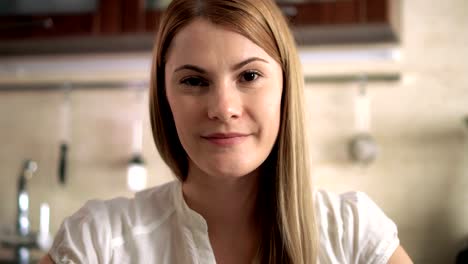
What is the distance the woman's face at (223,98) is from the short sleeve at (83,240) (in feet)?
0.76

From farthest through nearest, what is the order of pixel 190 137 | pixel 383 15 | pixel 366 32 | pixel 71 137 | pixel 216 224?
pixel 71 137 < pixel 366 32 < pixel 383 15 < pixel 216 224 < pixel 190 137

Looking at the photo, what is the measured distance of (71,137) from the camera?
1842 mm

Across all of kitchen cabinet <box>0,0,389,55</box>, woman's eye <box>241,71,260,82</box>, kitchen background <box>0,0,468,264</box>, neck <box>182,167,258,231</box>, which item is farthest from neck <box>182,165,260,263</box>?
kitchen background <box>0,0,468,264</box>

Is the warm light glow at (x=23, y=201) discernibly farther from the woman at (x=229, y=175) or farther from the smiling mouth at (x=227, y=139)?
the smiling mouth at (x=227, y=139)

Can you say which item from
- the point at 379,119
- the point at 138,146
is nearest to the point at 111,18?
the point at 138,146

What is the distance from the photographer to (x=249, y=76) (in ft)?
2.87

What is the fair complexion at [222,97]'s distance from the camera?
0.85 metres

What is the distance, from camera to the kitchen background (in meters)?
1.55

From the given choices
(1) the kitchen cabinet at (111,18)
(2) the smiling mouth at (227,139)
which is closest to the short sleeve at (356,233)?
(2) the smiling mouth at (227,139)

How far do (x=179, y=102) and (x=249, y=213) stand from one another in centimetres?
29

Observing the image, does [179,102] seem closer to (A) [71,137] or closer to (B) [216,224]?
(B) [216,224]

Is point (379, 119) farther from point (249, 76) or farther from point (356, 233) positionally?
point (249, 76)

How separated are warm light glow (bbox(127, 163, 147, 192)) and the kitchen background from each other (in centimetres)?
3

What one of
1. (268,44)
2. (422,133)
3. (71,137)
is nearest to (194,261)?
(268,44)
